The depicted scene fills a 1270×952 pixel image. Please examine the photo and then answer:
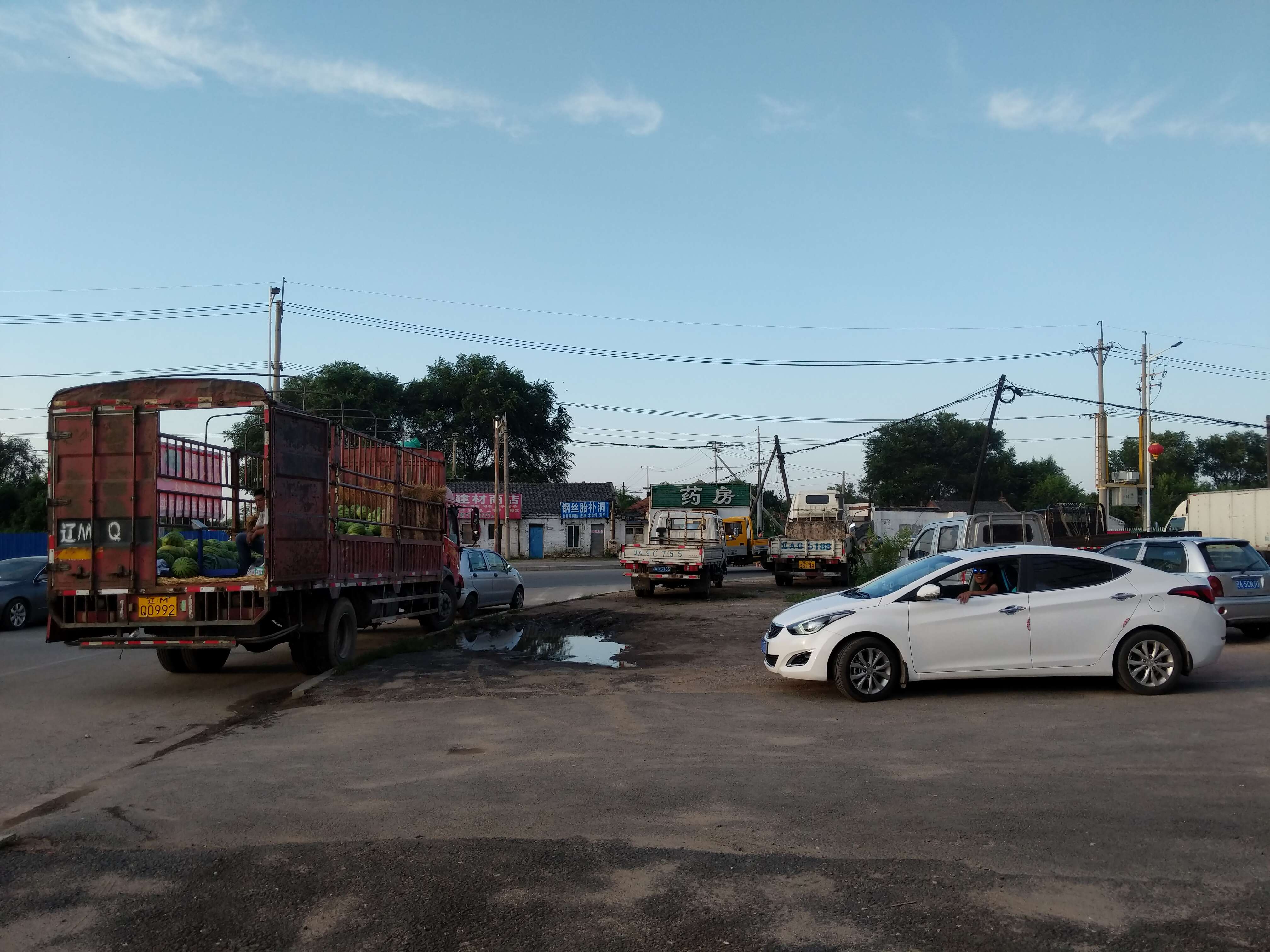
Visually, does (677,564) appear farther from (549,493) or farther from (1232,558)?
(549,493)

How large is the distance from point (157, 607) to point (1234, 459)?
8808 cm

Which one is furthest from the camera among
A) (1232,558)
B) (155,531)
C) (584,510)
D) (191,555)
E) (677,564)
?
(584,510)

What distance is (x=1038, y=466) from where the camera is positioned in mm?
90062

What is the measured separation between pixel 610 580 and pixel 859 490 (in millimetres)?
59666

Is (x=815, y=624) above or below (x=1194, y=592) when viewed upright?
below

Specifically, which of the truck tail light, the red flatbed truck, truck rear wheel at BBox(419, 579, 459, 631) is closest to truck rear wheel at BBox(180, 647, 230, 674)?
the red flatbed truck

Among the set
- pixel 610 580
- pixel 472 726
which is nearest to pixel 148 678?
pixel 472 726

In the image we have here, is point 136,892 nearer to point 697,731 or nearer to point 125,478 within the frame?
point 697,731

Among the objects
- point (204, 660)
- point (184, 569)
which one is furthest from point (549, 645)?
point (184, 569)

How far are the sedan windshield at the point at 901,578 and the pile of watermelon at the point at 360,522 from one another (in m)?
5.90

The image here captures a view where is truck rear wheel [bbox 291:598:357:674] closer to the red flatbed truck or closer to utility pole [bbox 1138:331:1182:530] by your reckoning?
the red flatbed truck

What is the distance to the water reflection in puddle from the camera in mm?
13578

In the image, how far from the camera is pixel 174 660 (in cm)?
1243

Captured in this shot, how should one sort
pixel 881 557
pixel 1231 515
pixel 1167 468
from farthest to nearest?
pixel 1167 468, pixel 1231 515, pixel 881 557
